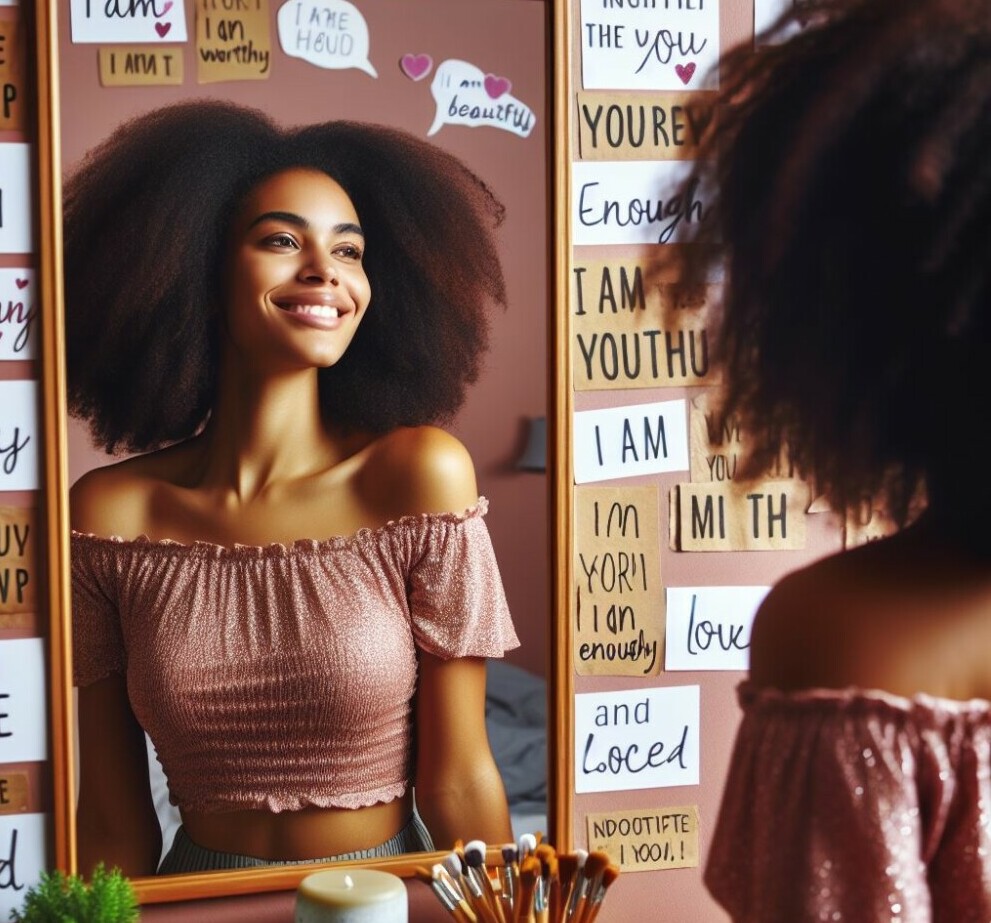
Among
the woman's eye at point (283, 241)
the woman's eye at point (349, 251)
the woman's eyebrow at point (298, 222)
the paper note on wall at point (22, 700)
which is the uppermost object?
the woman's eyebrow at point (298, 222)

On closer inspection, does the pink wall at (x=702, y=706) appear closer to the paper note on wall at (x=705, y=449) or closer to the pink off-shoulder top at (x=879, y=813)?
the paper note on wall at (x=705, y=449)

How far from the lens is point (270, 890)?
1.01 m

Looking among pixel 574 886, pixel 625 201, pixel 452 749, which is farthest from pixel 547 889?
pixel 625 201

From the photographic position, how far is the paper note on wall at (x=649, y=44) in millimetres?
1058

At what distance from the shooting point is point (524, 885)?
3.02 feet

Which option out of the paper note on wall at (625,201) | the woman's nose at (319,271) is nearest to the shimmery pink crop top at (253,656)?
the woman's nose at (319,271)

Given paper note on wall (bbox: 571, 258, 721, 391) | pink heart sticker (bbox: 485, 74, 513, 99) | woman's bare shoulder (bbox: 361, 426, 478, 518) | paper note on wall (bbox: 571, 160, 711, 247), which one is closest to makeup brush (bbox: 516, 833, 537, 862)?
woman's bare shoulder (bbox: 361, 426, 478, 518)

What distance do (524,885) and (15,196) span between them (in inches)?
25.5

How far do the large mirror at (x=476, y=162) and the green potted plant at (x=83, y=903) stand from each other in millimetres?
79

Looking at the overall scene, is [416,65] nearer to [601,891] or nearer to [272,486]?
[272,486]

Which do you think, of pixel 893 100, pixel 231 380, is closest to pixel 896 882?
pixel 893 100

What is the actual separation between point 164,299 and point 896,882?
662 mm

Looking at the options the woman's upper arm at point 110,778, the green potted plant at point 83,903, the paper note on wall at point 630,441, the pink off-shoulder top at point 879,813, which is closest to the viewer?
the pink off-shoulder top at point 879,813

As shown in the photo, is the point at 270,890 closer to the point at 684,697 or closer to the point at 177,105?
the point at 684,697
